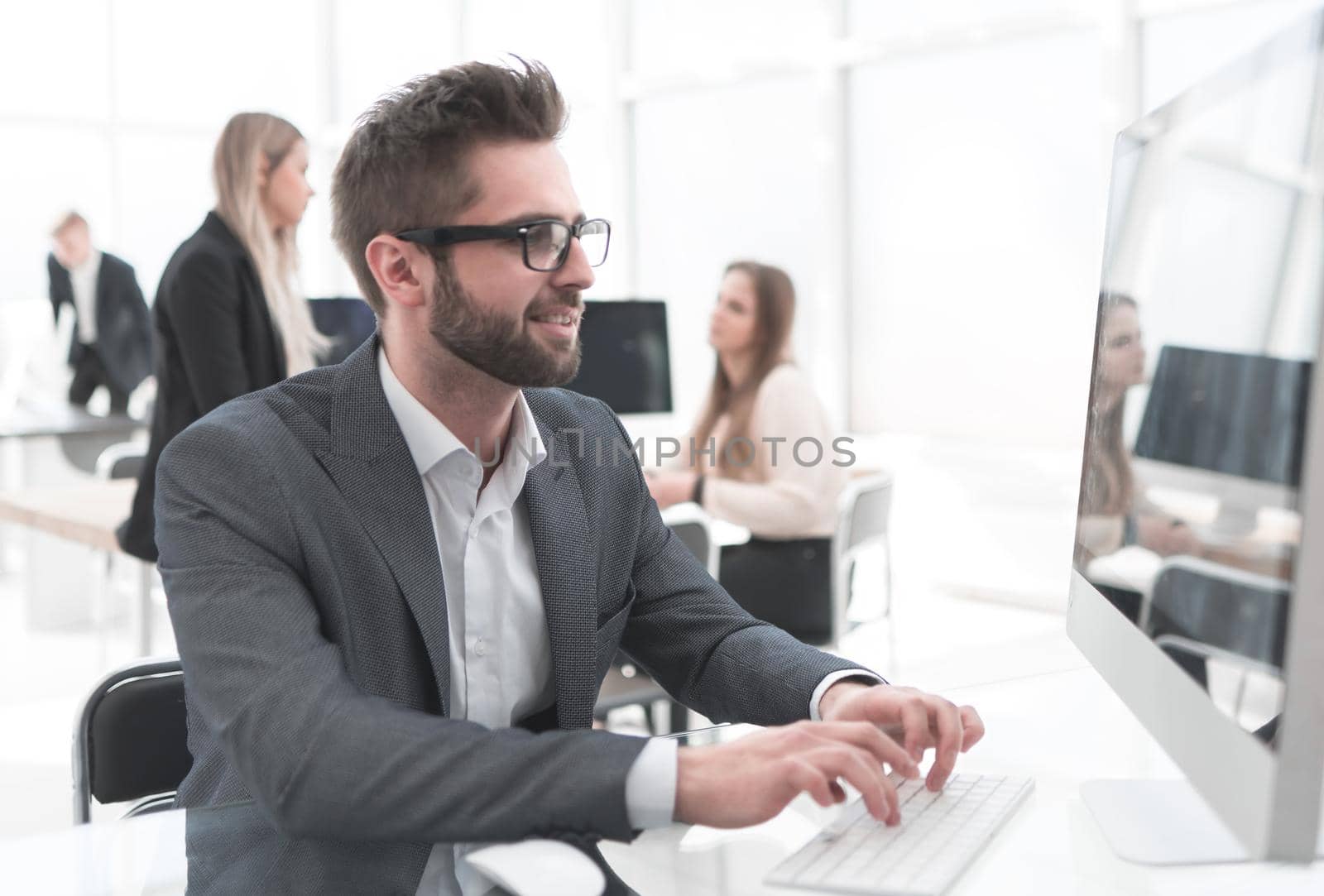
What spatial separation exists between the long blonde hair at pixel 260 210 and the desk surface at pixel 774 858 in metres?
1.65

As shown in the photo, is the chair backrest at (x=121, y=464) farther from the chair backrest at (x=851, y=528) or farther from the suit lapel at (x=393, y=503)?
the suit lapel at (x=393, y=503)

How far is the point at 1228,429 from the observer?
33.8 inches

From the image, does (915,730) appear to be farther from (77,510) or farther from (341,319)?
(77,510)

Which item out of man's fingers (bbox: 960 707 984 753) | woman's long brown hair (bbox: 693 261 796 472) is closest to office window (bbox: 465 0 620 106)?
woman's long brown hair (bbox: 693 261 796 472)

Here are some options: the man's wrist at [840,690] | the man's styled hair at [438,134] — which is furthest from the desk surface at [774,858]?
the man's styled hair at [438,134]

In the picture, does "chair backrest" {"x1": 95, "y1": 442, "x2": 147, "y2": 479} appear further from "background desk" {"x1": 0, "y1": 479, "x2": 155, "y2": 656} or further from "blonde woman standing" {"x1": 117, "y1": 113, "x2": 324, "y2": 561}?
"blonde woman standing" {"x1": 117, "y1": 113, "x2": 324, "y2": 561}

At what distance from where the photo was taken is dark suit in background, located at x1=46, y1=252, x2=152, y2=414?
20.7 feet

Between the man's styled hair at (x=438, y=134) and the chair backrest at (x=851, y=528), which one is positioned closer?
the man's styled hair at (x=438, y=134)

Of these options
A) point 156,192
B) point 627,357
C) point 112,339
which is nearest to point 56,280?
point 112,339

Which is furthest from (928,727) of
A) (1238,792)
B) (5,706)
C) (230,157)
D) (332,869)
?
(5,706)

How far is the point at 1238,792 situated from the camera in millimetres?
792

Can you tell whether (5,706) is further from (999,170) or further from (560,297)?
(999,170)

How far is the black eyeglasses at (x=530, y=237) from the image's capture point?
1.24 m

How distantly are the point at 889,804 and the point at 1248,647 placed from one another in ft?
1.08
